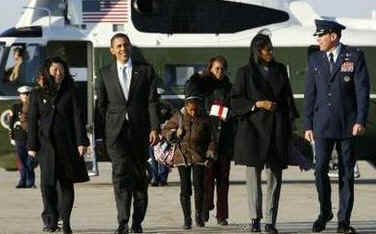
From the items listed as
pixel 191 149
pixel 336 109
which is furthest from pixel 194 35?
pixel 336 109

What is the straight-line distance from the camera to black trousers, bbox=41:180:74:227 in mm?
14273

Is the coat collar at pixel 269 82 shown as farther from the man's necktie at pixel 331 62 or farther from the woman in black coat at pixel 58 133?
the woman in black coat at pixel 58 133

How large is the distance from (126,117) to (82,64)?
28.2ft

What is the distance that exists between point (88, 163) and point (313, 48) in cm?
379

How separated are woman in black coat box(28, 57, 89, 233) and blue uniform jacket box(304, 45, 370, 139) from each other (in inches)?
88.8

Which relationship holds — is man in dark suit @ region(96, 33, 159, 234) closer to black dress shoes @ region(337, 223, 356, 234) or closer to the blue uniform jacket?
the blue uniform jacket

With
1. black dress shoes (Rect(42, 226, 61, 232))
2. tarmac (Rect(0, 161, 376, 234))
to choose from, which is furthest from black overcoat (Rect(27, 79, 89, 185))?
tarmac (Rect(0, 161, 376, 234))

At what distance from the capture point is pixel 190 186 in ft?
49.7

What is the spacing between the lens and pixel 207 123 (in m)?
15.4

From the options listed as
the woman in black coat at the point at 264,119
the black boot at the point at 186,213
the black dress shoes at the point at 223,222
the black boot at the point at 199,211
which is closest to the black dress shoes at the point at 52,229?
the black boot at the point at 186,213

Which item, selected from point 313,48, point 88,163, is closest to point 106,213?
point 88,163

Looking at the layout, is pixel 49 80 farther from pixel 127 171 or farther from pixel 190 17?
pixel 190 17

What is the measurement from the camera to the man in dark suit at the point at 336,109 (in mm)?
14062

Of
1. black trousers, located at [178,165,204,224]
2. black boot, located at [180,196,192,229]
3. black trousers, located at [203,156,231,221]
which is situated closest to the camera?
black boot, located at [180,196,192,229]
